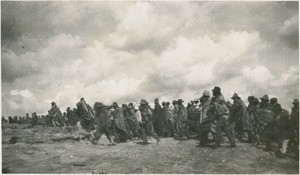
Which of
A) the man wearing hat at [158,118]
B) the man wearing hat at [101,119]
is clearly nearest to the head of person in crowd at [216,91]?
the man wearing hat at [101,119]

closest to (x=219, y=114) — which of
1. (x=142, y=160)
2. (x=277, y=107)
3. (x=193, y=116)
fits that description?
(x=277, y=107)

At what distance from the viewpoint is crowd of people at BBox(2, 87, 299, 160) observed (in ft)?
30.9

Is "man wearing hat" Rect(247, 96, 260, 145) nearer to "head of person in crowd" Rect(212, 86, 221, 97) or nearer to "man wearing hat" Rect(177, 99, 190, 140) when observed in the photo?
"head of person in crowd" Rect(212, 86, 221, 97)

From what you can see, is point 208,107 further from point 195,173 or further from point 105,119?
point 105,119

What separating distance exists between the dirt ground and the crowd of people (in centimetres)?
58

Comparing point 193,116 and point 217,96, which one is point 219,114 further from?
point 193,116

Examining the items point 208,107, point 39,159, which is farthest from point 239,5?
point 39,159

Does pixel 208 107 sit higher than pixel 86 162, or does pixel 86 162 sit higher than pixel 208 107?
pixel 208 107

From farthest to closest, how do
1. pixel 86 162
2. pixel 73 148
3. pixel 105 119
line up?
pixel 105 119, pixel 73 148, pixel 86 162

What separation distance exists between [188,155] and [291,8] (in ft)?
18.2

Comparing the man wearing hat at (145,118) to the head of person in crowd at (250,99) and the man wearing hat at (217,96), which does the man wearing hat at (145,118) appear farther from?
the head of person in crowd at (250,99)

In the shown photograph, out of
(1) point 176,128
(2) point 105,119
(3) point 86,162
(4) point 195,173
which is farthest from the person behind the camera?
(1) point 176,128

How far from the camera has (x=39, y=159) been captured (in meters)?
9.05

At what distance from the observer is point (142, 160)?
8.61 meters
